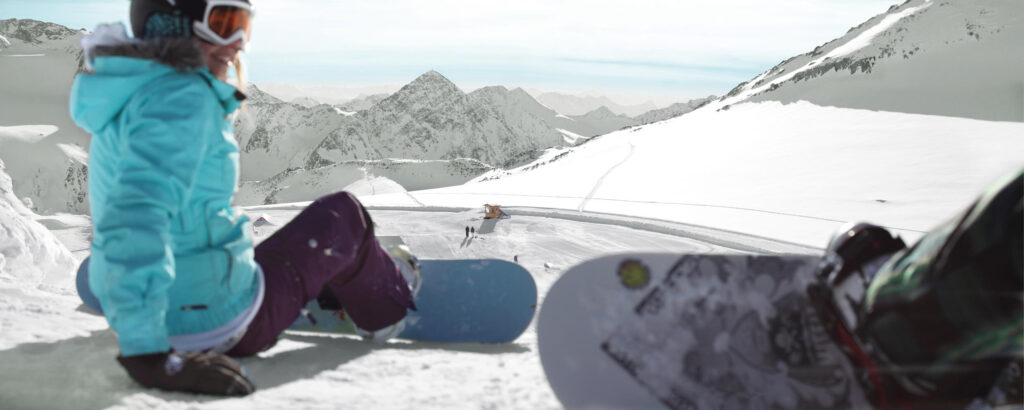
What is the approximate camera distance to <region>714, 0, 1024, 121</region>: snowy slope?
36094 mm

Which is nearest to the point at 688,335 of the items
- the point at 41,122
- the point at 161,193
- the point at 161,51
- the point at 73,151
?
the point at 161,193

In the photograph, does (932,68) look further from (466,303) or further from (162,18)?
(162,18)

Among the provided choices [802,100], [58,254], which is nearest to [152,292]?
[58,254]

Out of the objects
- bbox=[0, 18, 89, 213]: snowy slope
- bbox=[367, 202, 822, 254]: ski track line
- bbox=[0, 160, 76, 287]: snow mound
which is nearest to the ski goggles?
bbox=[0, 160, 76, 287]: snow mound

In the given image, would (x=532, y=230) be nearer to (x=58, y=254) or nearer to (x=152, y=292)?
(x=58, y=254)

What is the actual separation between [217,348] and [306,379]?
354mm

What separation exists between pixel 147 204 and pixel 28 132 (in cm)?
13865

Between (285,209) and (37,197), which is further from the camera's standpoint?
(37,197)

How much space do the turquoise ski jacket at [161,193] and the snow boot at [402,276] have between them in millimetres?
895

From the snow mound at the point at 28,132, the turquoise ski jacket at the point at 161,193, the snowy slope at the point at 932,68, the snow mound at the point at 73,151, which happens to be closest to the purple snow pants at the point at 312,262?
the turquoise ski jacket at the point at 161,193

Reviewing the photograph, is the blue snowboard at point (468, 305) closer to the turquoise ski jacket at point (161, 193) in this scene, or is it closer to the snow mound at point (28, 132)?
the turquoise ski jacket at point (161, 193)

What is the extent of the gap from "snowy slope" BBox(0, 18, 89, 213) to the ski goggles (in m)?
123

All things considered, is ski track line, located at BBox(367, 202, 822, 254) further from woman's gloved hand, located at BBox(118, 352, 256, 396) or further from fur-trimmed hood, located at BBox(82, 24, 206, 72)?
fur-trimmed hood, located at BBox(82, 24, 206, 72)

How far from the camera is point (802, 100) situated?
132ft
